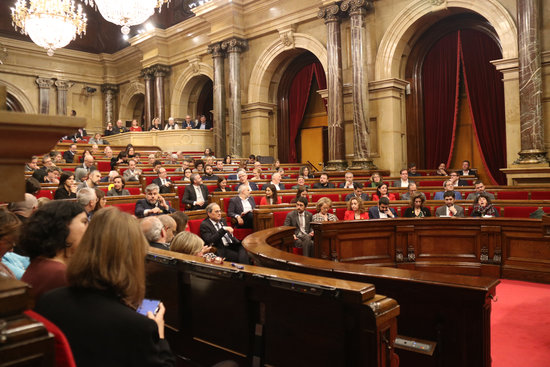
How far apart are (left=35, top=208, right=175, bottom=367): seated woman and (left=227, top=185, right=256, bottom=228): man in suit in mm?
4258

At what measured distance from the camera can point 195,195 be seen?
6703 millimetres

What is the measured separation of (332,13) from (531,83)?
15.4ft

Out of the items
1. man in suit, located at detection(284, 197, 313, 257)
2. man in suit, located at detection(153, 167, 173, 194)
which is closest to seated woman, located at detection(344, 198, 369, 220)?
man in suit, located at detection(284, 197, 313, 257)

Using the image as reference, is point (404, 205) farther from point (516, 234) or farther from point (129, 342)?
point (129, 342)

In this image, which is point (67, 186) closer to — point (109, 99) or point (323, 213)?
point (323, 213)

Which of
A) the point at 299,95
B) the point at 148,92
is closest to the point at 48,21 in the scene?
the point at 148,92

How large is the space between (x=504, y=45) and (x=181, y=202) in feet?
22.3

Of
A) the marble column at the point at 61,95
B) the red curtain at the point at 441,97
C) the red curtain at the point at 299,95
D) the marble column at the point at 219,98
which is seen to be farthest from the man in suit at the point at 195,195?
the marble column at the point at 61,95

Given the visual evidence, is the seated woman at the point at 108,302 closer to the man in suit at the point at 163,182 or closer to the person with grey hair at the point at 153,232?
the person with grey hair at the point at 153,232

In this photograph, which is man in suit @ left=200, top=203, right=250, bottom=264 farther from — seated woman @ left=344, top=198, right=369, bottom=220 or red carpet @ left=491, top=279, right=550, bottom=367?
red carpet @ left=491, top=279, right=550, bottom=367

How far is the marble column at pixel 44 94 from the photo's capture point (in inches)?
664

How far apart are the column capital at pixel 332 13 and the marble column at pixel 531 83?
3.88 meters

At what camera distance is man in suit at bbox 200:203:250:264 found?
434 centimetres

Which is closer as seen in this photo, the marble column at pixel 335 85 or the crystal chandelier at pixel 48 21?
the crystal chandelier at pixel 48 21
